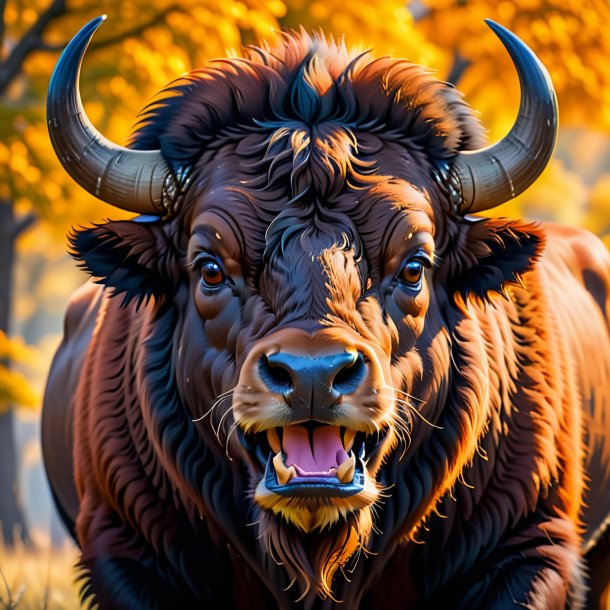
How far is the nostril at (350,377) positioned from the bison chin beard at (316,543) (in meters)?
0.67

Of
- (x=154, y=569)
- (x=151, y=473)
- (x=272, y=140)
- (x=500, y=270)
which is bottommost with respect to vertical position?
(x=154, y=569)

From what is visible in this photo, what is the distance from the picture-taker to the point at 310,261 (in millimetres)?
4629

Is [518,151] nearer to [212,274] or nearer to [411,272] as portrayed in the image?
[411,272]

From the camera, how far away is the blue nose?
4141 millimetres

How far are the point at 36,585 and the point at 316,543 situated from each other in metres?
3.71

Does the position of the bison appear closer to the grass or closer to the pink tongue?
the pink tongue

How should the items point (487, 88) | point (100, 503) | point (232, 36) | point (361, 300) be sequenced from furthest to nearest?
point (487, 88) < point (232, 36) < point (100, 503) < point (361, 300)

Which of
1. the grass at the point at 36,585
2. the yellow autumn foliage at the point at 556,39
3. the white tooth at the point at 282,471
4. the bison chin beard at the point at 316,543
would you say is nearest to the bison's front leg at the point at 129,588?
the grass at the point at 36,585

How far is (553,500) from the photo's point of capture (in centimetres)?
561

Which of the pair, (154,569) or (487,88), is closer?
(154,569)

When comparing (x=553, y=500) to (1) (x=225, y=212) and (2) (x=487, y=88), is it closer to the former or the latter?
(1) (x=225, y=212)

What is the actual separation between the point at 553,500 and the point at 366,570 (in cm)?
99

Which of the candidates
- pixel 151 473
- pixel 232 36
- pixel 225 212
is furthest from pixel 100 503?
pixel 232 36

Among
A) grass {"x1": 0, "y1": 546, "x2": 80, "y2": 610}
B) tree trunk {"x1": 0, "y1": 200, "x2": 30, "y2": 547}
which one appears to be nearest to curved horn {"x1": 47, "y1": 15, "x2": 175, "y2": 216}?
grass {"x1": 0, "y1": 546, "x2": 80, "y2": 610}
